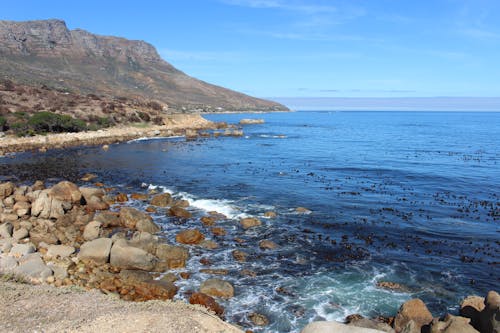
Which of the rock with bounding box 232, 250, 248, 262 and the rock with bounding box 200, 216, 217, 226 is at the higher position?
the rock with bounding box 200, 216, 217, 226

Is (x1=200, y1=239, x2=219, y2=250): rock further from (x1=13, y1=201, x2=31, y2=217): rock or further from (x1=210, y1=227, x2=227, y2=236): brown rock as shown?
(x1=13, y1=201, x2=31, y2=217): rock

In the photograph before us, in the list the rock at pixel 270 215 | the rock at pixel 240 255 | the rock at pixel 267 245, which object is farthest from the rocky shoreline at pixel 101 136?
the rock at pixel 267 245

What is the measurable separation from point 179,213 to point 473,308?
60.9 feet

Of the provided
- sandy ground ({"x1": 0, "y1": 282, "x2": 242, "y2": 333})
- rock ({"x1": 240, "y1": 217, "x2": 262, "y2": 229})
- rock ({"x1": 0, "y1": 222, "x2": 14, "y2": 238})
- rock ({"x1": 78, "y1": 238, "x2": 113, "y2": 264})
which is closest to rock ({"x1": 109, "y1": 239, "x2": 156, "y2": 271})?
rock ({"x1": 78, "y1": 238, "x2": 113, "y2": 264})

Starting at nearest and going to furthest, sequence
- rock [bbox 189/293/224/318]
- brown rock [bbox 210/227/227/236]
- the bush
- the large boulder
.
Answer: rock [bbox 189/293/224/318] < brown rock [bbox 210/227/227/236] < the large boulder < the bush

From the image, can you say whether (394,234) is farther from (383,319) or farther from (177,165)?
(177,165)

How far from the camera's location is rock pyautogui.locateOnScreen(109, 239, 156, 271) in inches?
715

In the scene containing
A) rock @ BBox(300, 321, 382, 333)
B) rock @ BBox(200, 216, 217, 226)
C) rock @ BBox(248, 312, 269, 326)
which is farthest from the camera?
rock @ BBox(200, 216, 217, 226)

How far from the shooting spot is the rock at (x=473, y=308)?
1345 centimetres

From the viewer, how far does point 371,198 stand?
3148 centimetres

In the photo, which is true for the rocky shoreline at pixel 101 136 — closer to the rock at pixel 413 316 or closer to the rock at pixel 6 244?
the rock at pixel 6 244

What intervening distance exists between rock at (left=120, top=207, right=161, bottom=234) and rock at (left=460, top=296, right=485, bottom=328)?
16881mm

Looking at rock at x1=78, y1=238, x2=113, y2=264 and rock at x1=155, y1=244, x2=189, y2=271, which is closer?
rock at x1=78, y1=238, x2=113, y2=264

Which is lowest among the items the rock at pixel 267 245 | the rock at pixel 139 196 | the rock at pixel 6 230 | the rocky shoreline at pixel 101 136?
the rock at pixel 267 245
